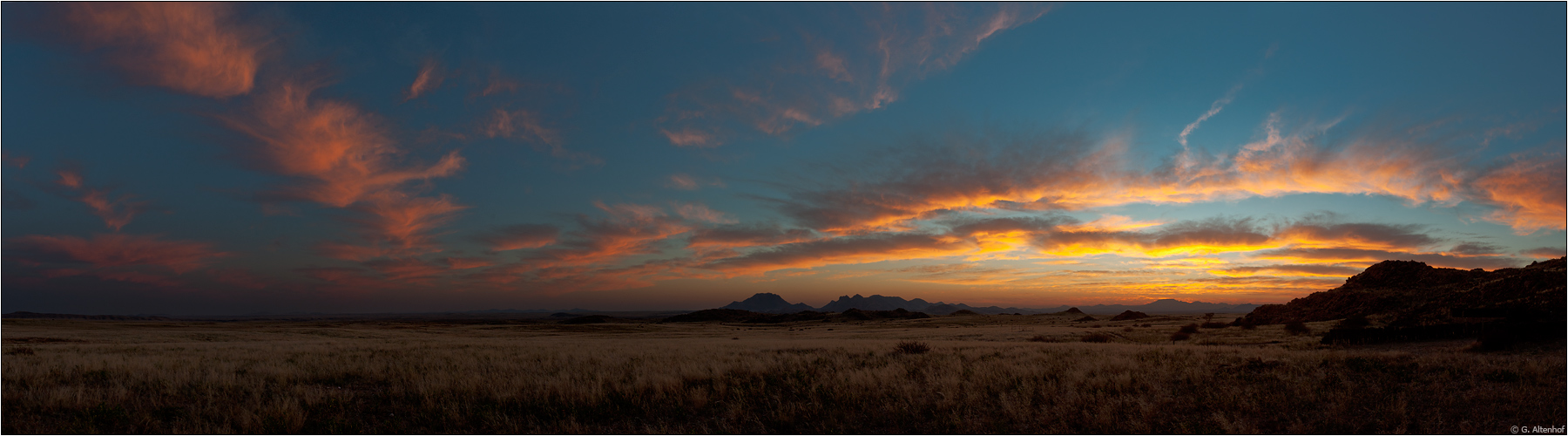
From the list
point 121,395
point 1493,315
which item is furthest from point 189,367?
point 1493,315

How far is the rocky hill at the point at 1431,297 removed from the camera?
936 inches

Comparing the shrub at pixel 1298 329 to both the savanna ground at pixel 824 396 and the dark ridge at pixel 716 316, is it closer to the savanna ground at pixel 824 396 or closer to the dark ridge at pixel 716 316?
the savanna ground at pixel 824 396

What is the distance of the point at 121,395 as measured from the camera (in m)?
11.5

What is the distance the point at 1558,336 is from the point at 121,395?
115ft

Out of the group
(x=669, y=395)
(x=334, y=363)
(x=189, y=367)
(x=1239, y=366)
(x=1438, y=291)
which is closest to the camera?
(x=669, y=395)

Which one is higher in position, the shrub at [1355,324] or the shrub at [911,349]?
the shrub at [911,349]

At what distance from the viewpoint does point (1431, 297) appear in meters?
35.6

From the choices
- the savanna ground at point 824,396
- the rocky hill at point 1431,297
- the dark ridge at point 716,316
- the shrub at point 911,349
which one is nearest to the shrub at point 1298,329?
the rocky hill at point 1431,297

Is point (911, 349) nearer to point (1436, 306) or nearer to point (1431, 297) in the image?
point (1436, 306)

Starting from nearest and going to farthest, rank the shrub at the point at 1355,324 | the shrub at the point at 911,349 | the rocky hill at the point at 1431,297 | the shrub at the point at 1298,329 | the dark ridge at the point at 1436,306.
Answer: the shrub at the point at 911,349 → the dark ridge at the point at 1436,306 → the rocky hill at the point at 1431,297 → the shrub at the point at 1355,324 → the shrub at the point at 1298,329

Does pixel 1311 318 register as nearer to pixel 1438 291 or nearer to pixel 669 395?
pixel 1438 291

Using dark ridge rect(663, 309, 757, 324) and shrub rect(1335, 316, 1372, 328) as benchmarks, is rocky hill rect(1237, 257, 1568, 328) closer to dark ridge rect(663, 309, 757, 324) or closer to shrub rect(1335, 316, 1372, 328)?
shrub rect(1335, 316, 1372, 328)

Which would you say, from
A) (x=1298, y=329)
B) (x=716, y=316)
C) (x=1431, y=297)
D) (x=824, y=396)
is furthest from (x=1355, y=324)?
(x=716, y=316)

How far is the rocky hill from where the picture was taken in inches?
936
